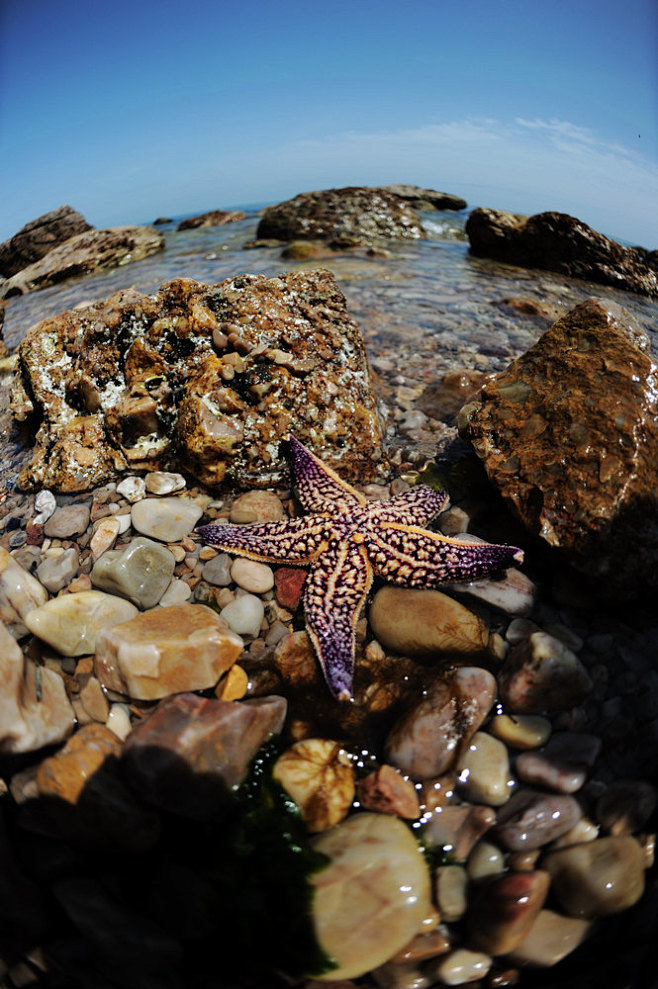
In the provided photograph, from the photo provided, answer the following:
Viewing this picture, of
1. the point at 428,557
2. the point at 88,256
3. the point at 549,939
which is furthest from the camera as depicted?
the point at 88,256

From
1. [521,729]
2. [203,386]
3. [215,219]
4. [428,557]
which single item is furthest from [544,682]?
[215,219]

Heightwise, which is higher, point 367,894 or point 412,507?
point 412,507

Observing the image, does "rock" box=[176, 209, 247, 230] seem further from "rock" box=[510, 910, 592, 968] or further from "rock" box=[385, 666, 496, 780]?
"rock" box=[510, 910, 592, 968]

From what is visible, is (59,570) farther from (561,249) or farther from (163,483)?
(561,249)

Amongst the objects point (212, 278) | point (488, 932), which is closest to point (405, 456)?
point (488, 932)

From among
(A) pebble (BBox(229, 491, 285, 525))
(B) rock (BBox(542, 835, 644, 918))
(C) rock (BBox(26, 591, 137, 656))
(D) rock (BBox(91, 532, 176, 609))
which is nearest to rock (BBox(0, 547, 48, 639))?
(C) rock (BBox(26, 591, 137, 656))
